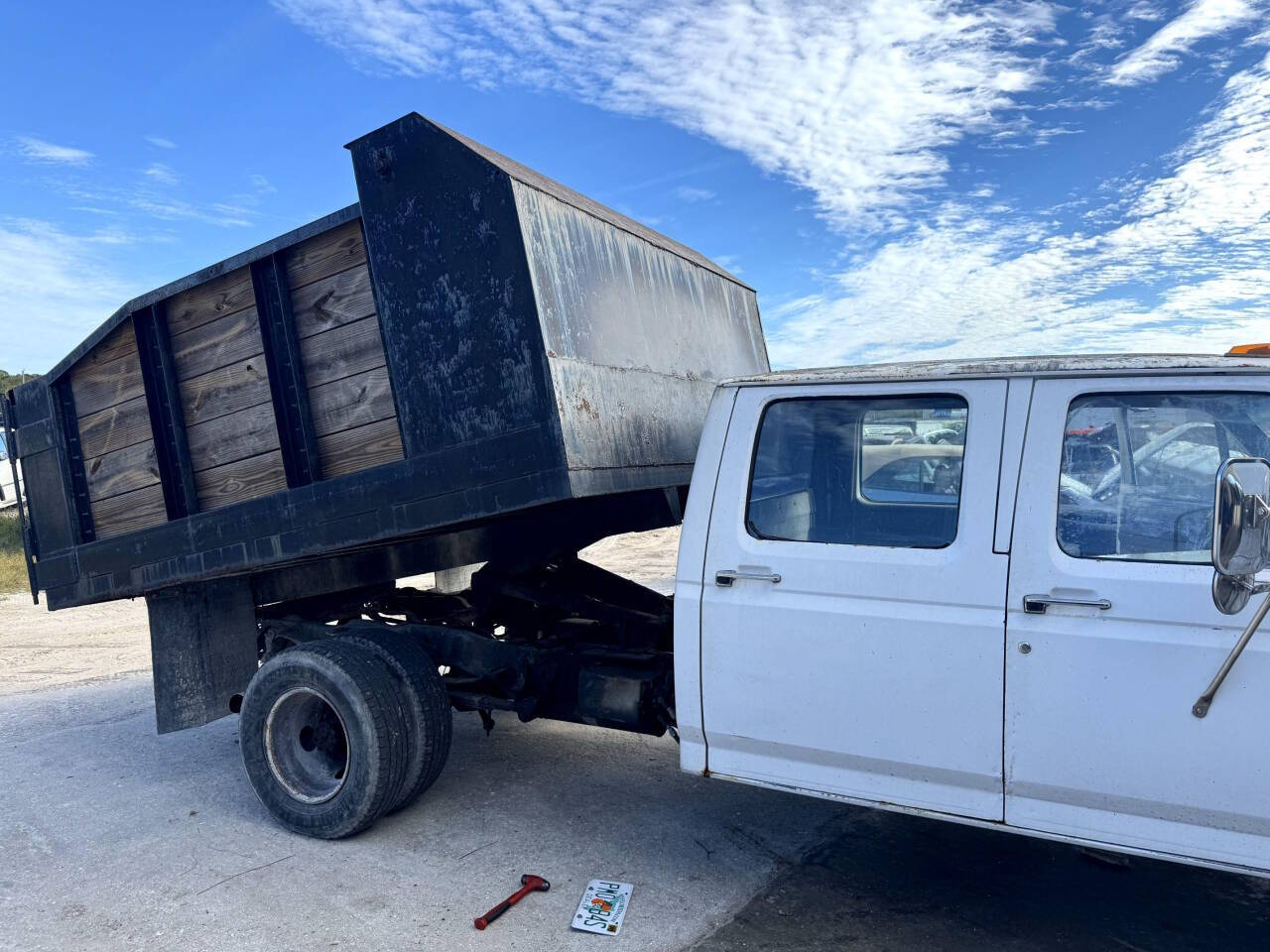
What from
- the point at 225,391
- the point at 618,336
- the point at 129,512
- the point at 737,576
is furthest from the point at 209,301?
the point at 737,576

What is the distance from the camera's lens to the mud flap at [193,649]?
502 cm

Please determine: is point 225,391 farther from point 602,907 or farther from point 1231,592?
point 1231,592

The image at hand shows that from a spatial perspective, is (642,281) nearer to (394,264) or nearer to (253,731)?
(394,264)

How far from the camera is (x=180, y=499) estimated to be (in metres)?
4.71

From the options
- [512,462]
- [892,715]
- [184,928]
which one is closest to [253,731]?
[184,928]

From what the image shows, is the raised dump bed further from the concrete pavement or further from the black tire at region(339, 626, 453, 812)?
the concrete pavement

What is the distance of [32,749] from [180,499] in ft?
8.20

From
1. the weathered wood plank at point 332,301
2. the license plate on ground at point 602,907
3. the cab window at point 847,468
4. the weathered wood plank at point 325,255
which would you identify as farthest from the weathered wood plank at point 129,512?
the cab window at point 847,468

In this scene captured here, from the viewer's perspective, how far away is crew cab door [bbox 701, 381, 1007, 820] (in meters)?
3.16

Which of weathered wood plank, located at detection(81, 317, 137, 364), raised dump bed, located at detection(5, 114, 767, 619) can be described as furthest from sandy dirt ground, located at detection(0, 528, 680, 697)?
weathered wood plank, located at detection(81, 317, 137, 364)

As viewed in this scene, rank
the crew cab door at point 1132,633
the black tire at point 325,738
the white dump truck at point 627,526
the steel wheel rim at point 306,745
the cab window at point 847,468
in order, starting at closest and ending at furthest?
the crew cab door at point 1132,633, the white dump truck at point 627,526, the cab window at point 847,468, the black tire at point 325,738, the steel wheel rim at point 306,745

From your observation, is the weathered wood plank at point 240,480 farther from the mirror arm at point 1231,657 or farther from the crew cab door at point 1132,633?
the mirror arm at point 1231,657

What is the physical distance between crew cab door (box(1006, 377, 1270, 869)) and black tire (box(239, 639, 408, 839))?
2.58 meters

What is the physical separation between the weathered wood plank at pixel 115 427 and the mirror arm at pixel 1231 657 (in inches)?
177
